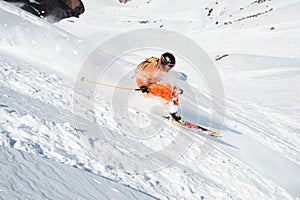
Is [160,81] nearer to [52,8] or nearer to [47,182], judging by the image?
[47,182]

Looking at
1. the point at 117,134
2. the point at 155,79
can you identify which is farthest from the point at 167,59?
the point at 117,134

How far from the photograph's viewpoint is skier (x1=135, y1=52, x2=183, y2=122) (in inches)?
322

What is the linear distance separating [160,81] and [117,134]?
3483mm

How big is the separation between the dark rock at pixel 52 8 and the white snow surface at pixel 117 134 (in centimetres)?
1126

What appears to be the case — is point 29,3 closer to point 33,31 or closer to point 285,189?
point 33,31

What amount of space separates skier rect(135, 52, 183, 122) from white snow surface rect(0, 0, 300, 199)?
1.85 ft

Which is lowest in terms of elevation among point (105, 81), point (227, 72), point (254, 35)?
point (105, 81)

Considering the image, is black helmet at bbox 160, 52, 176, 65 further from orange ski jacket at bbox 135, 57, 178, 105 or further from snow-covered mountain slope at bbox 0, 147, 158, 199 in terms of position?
snow-covered mountain slope at bbox 0, 147, 158, 199

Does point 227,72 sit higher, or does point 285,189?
point 227,72

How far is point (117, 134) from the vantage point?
236 inches

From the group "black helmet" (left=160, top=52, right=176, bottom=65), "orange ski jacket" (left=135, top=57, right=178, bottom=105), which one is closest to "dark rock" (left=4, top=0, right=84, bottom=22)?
"orange ski jacket" (left=135, top=57, right=178, bottom=105)

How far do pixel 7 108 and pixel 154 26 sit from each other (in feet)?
109

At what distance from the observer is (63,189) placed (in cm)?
310

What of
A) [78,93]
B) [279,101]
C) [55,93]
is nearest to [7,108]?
[55,93]
